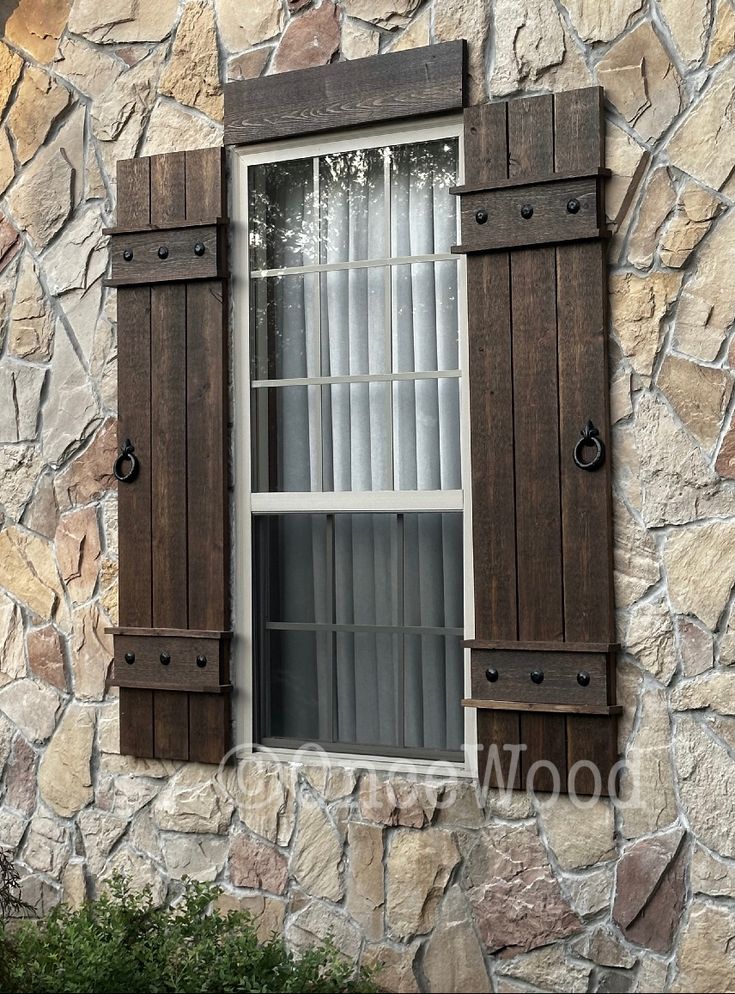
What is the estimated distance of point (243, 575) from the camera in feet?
12.9

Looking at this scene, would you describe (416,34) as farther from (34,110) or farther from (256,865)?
(256,865)

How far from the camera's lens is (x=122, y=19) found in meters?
4.16

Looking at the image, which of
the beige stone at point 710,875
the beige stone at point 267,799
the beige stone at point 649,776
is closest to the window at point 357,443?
the beige stone at point 267,799

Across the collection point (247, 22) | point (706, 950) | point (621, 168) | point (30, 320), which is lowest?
point (706, 950)

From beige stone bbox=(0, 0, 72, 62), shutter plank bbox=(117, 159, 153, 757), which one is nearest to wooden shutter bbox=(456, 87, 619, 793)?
shutter plank bbox=(117, 159, 153, 757)

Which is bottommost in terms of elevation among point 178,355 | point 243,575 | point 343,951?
point 343,951

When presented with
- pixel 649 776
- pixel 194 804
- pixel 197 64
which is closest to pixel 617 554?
pixel 649 776

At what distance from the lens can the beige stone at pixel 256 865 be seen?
3.81m

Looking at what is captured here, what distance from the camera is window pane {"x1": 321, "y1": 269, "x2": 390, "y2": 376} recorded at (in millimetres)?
3844

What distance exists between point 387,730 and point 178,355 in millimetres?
1498

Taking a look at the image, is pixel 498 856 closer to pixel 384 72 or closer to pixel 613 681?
pixel 613 681

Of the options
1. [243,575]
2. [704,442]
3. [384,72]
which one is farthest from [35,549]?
[704,442]

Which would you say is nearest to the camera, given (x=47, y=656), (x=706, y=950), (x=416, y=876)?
(x=706, y=950)

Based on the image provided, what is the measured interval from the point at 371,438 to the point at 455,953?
1677mm
